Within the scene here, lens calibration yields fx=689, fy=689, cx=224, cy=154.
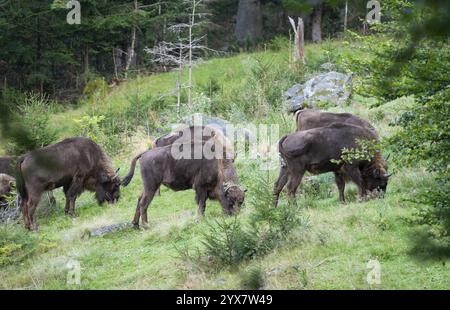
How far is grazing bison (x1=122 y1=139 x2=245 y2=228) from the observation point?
1473 centimetres

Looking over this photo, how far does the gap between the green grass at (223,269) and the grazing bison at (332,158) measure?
43cm

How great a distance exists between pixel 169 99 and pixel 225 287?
18.8 meters

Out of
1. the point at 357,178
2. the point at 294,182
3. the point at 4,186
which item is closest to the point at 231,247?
the point at 294,182

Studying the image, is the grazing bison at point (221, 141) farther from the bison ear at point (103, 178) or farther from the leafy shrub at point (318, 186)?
the bison ear at point (103, 178)

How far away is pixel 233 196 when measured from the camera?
14.8m

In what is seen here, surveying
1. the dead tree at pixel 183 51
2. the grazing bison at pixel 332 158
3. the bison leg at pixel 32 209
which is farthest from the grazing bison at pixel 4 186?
the grazing bison at pixel 332 158

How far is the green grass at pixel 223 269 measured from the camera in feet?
31.3

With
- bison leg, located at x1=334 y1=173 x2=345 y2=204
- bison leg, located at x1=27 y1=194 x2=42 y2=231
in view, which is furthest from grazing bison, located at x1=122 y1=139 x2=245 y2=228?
bison leg, located at x1=27 y1=194 x2=42 y2=231

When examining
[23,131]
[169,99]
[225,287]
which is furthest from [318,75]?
[23,131]

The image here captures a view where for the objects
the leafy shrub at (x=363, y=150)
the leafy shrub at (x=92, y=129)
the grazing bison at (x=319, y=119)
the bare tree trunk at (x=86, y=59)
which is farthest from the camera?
the bare tree trunk at (x=86, y=59)

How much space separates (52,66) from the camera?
3625 centimetres

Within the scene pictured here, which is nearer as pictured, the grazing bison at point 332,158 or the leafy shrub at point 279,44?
the grazing bison at point 332,158

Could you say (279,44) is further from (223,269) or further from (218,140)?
(223,269)
